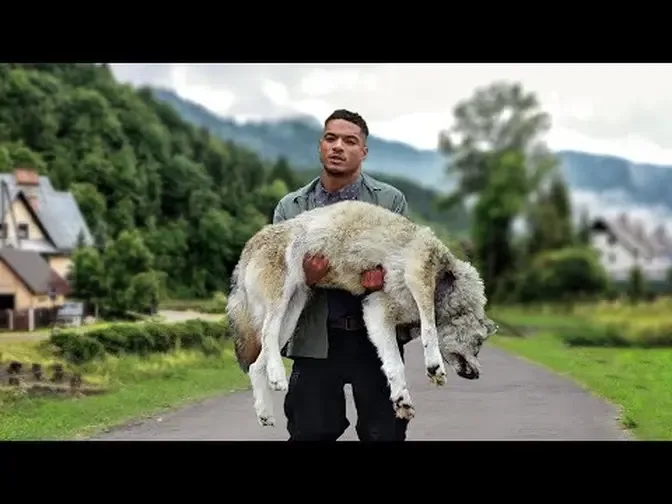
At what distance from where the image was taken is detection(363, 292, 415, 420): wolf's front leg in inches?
144

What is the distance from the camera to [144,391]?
15.9 feet

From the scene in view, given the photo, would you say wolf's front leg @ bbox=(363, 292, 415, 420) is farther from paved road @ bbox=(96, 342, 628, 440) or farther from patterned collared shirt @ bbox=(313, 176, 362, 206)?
paved road @ bbox=(96, 342, 628, 440)

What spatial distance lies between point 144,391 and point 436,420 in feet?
4.60

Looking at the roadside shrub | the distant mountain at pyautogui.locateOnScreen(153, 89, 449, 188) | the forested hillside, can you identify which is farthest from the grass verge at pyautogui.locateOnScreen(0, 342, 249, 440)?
the roadside shrub

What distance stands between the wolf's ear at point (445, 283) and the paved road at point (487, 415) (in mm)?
736

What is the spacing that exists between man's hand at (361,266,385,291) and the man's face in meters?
0.40

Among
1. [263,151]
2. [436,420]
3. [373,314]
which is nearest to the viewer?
[373,314]

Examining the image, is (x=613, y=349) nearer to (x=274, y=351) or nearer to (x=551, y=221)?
(x=551, y=221)

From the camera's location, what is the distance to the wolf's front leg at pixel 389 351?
366 centimetres

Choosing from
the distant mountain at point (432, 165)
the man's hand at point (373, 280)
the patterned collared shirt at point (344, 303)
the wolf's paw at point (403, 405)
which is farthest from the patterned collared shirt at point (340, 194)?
the distant mountain at point (432, 165)

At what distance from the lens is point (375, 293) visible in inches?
147

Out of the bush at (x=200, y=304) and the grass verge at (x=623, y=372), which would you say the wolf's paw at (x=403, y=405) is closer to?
the grass verge at (x=623, y=372)

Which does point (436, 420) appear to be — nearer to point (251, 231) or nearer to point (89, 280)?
point (251, 231)
